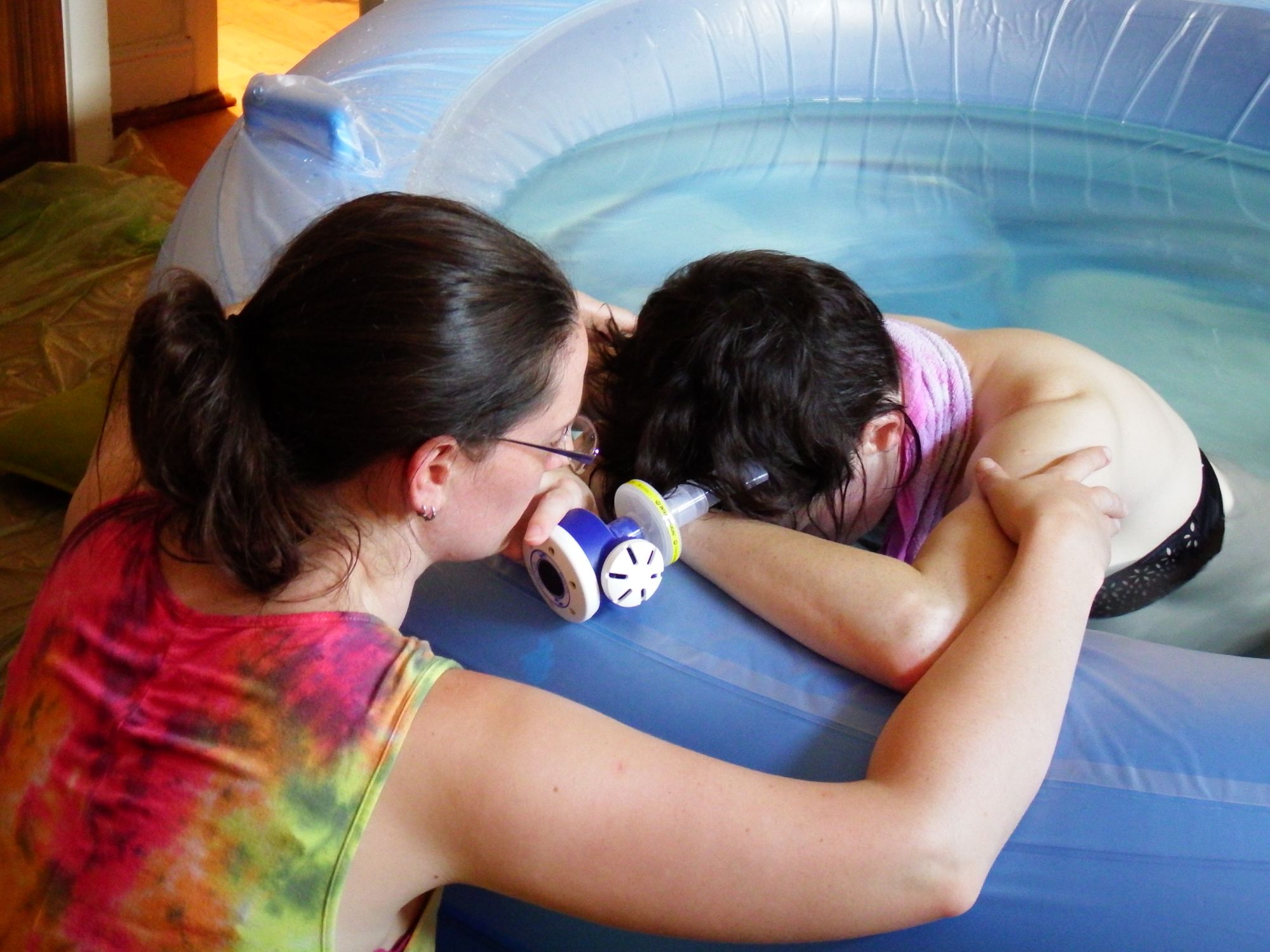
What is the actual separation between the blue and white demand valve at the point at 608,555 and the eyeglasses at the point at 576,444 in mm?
58

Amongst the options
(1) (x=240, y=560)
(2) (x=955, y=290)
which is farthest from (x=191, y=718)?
(2) (x=955, y=290)

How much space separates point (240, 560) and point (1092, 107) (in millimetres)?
2466

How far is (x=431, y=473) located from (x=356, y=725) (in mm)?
179

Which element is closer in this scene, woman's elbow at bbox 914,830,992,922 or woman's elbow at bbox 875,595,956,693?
woman's elbow at bbox 914,830,992,922

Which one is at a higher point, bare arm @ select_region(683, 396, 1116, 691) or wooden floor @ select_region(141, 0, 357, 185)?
bare arm @ select_region(683, 396, 1116, 691)

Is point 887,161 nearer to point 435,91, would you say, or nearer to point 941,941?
point 435,91

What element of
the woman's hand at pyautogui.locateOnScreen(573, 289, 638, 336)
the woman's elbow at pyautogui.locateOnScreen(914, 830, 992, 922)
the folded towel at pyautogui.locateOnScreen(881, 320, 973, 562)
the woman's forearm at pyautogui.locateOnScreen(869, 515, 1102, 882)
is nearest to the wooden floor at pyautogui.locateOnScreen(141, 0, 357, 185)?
the woman's hand at pyautogui.locateOnScreen(573, 289, 638, 336)

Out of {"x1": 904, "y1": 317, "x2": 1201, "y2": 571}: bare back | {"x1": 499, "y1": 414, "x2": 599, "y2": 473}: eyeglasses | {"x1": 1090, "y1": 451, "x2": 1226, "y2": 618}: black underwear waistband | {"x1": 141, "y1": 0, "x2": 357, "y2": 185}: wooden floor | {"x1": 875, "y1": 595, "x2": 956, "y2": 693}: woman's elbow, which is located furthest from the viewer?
{"x1": 141, "y1": 0, "x2": 357, "y2": 185}: wooden floor

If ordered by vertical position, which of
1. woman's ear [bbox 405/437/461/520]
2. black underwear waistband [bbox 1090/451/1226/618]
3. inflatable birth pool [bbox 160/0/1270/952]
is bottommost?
black underwear waistband [bbox 1090/451/1226/618]

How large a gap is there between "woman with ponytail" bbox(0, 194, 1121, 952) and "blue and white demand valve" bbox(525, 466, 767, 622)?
0.16 meters

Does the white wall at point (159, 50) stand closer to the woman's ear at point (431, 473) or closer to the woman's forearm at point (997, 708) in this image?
the woman's ear at point (431, 473)

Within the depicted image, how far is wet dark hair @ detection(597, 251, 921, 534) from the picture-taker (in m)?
1.17

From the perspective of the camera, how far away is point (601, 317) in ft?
Answer: 4.78

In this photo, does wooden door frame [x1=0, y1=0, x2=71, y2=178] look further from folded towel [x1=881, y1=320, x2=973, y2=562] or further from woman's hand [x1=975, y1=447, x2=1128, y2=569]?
woman's hand [x1=975, y1=447, x2=1128, y2=569]
